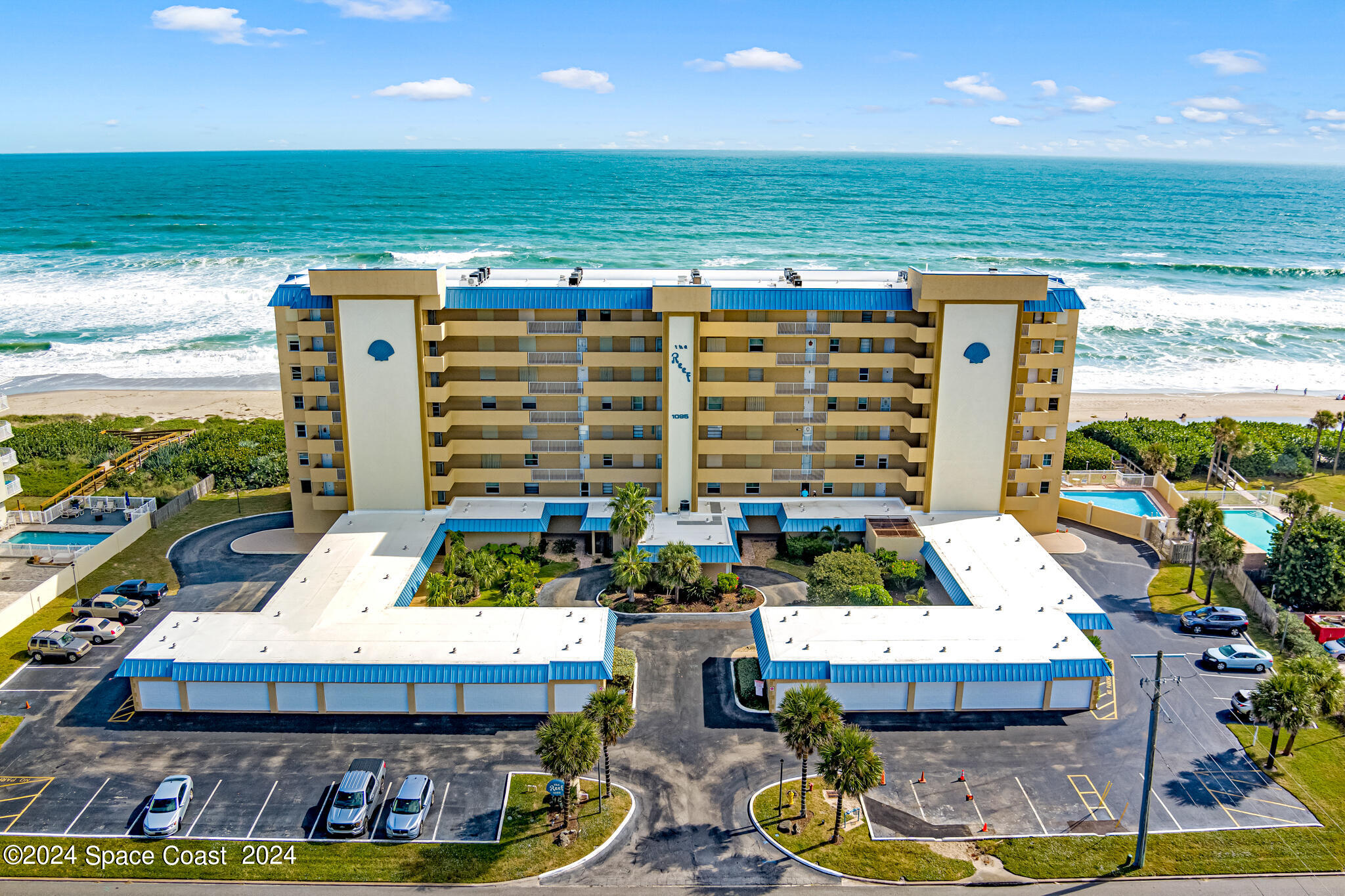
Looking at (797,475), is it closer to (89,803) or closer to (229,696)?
(229,696)

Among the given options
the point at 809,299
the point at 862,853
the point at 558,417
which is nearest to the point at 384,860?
the point at 862,853

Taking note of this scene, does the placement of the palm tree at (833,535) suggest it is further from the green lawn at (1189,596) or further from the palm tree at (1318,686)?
the palm tree at (1318,686)

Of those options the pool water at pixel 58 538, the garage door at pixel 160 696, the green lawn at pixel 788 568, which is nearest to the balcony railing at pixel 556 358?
the green lawn at pixel 788 568

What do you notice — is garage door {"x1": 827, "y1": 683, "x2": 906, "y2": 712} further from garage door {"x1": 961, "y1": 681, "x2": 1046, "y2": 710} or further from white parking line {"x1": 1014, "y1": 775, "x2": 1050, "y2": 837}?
white parking line {"x1": 1014, "y1": 775, "x2": 1050, "y2": 837}

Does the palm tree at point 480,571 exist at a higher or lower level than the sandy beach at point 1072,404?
lower

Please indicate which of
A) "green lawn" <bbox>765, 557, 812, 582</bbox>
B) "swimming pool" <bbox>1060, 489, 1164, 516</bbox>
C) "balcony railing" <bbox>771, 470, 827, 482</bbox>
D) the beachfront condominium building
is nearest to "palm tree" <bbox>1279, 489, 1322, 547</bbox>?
"swimming pool" <bbox>1060, 489, 1164, 516</bbox>
